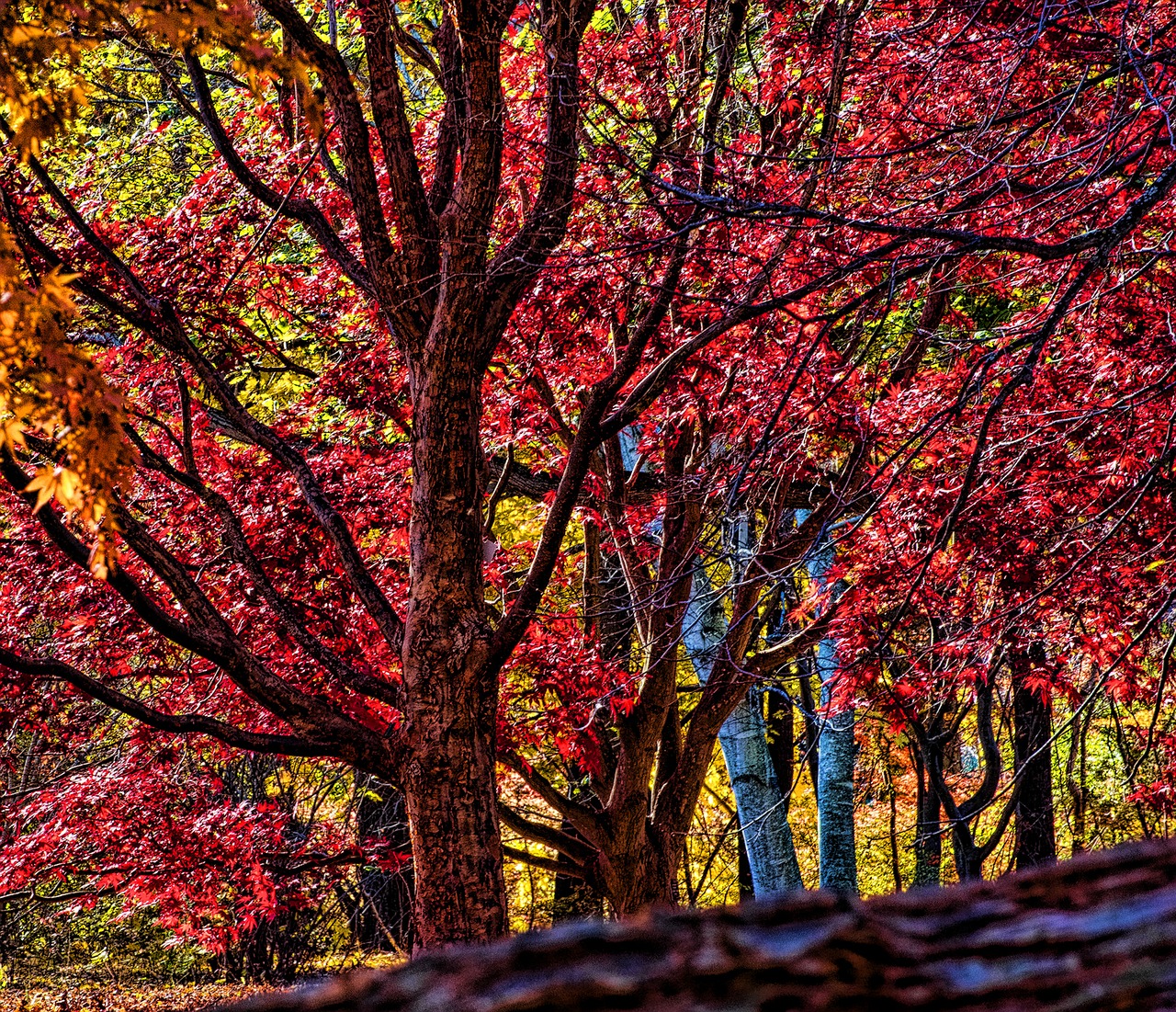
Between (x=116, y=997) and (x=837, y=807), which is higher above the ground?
(x=837, y=807)

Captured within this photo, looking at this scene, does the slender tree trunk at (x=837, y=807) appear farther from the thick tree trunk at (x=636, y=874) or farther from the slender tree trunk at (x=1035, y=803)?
the thick tree trunk at (x=636, y=874)

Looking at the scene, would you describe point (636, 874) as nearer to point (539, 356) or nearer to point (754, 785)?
point (754, 785)

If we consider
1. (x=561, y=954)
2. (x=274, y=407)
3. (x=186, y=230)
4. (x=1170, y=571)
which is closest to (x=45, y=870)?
(x=186, y=230)

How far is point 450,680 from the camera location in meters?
4.93

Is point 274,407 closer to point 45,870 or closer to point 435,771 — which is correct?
point 45,870

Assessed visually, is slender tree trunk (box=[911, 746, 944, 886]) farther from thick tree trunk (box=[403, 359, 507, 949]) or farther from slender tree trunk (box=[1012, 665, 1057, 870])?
thick tree trunk (box=[403, 359, 507, 949])

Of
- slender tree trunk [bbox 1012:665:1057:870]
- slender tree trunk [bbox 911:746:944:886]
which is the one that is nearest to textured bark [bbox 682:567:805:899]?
slender tree trunk [bbox 911:746:944:886]

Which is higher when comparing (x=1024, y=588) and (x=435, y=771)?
(x=1024, y=588)

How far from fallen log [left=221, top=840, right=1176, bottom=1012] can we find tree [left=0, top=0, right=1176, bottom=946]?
251 cm

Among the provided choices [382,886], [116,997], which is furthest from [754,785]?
[116,997]

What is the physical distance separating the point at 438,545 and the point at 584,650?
201 centimetres

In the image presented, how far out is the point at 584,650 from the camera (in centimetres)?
687

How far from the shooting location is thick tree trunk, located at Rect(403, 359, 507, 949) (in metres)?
4.82

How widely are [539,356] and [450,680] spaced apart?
2581 mm
